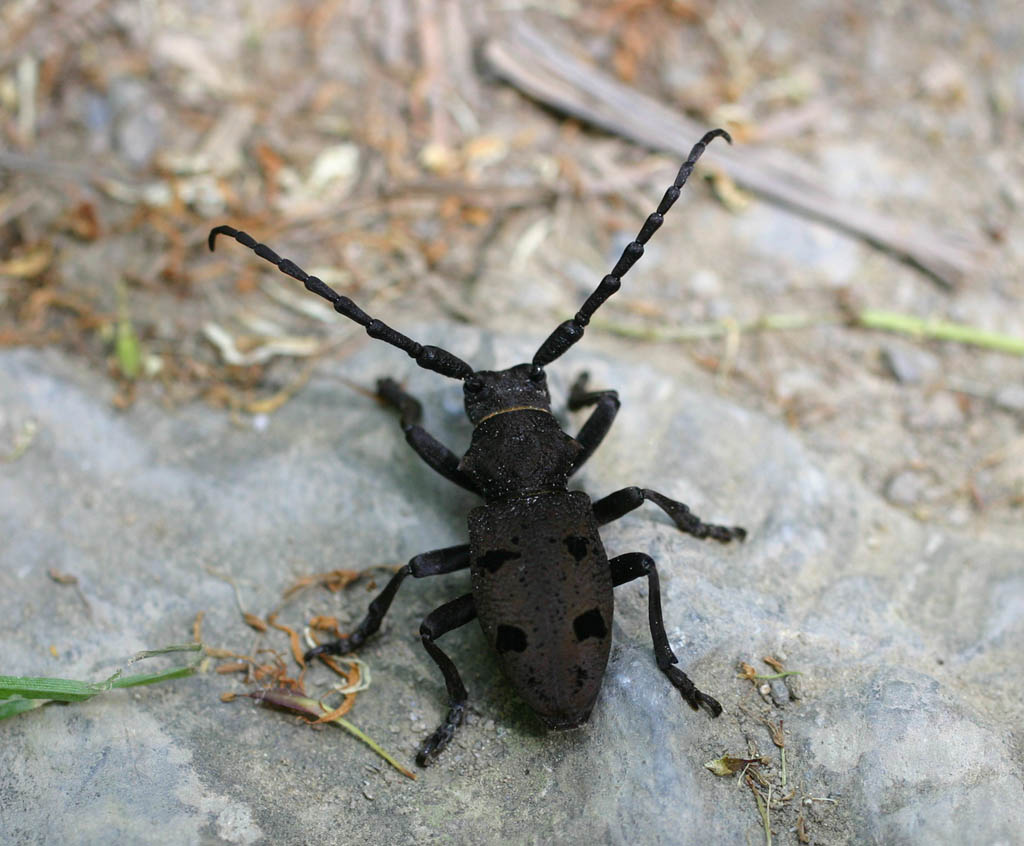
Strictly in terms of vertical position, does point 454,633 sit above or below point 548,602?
below

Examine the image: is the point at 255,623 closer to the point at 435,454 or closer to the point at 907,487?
the point at 435,454

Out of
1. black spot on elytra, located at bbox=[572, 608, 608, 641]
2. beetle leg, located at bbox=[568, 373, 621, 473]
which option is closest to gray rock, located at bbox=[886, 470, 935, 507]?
beetle leg, located at bbox=[568, 373, 621, 473]

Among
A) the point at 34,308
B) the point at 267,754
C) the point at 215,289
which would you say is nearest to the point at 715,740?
the point at 267,754

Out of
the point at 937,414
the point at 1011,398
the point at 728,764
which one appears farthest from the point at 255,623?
the point at 1011,398

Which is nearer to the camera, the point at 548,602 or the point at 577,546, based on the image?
the point at 548,602

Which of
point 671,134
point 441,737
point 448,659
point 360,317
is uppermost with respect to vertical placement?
point 671,134

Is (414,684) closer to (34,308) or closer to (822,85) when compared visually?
Answer: (34,308)

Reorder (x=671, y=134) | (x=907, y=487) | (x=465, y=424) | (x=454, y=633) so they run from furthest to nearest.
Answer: (x=671, y=134), (x=907, y=487), (x=465, y=424), (x=454, y=633)
